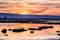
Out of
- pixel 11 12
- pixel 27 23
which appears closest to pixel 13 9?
pixel 11 12

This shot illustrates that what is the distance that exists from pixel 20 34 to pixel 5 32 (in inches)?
20.3

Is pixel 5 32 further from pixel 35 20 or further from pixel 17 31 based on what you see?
pixel 35 20

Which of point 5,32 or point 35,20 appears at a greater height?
point 35,20

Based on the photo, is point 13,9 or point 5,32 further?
point 13,9

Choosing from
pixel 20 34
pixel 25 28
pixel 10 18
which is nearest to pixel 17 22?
pixel 10 18

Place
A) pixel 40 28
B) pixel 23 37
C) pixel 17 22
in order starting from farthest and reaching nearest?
pixel 17 22 < pixel 40 28 < pixel 23 37

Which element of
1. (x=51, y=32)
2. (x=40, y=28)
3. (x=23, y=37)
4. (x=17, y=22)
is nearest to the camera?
(x=23, y=37)

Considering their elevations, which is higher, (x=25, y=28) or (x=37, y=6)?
(x=37, y=6)

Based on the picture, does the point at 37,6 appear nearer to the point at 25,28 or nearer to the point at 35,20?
the point at 35,20

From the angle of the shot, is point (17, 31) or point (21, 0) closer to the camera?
point (17, 31)

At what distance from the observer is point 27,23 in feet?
22.7

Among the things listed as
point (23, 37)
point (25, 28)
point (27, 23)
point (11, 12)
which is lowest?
point (23, 37)

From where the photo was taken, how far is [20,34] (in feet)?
18.3

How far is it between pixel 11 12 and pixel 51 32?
2.07 meters
